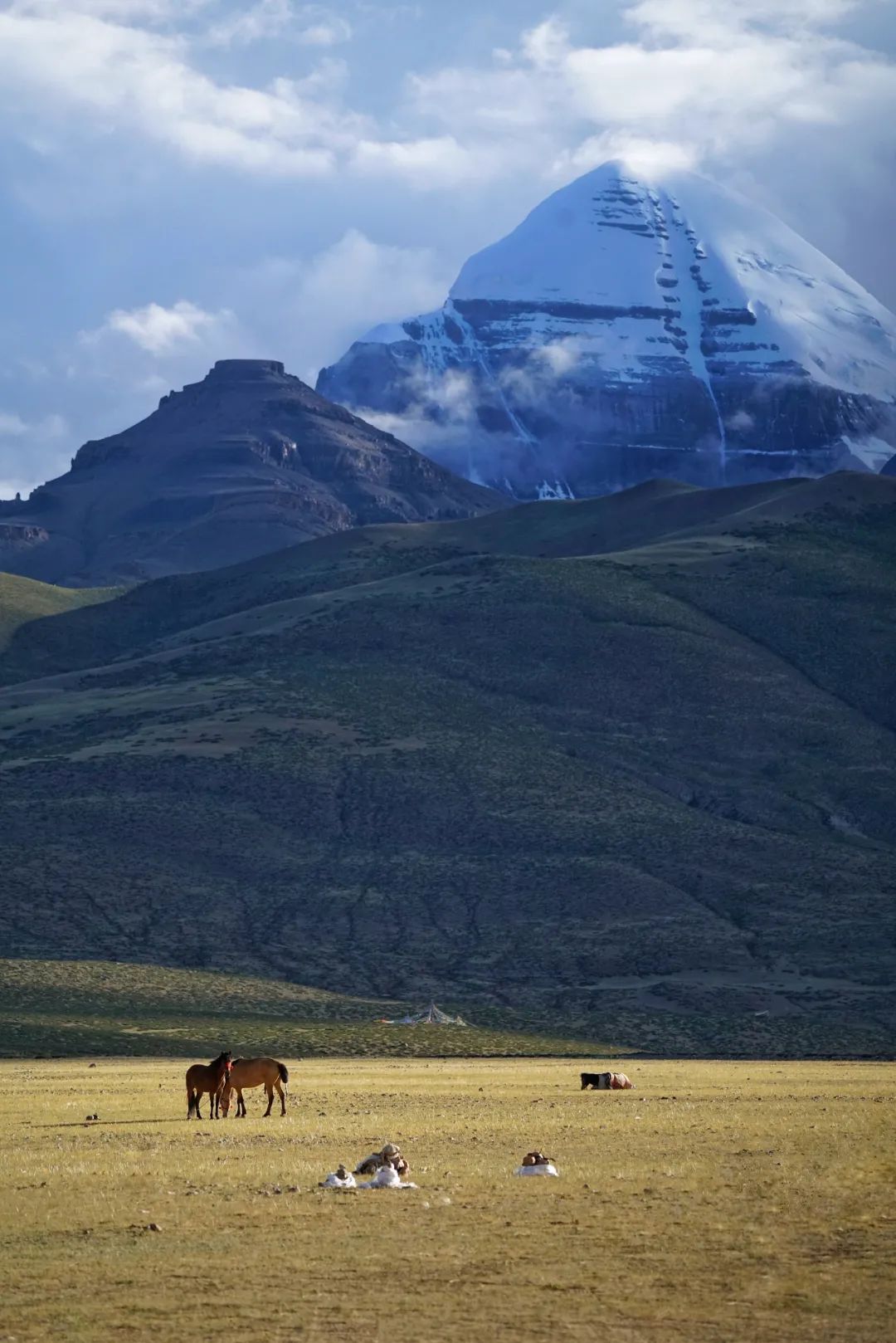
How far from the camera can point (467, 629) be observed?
165625 mm

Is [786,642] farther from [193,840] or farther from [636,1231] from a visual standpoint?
[636,1231]

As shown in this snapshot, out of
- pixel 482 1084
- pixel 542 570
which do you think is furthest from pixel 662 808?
pixel 482 1084

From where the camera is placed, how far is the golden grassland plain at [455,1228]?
17.7m

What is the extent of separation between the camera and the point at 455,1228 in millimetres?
21406

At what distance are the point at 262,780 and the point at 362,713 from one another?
1569 centimetres

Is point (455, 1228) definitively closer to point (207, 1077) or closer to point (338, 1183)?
point (338, 1183)

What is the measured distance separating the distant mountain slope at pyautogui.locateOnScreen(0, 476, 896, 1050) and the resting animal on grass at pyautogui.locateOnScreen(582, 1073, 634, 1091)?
87.6 ft

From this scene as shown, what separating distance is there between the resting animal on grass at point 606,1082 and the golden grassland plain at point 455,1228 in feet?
26.5

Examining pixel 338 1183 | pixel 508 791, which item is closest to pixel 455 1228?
pixel 338 1183

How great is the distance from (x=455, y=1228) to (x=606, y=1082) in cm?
2318

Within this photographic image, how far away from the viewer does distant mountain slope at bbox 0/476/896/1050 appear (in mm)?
93312

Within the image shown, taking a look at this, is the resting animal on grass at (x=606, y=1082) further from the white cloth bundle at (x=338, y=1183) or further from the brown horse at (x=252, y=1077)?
the white cloth bundle at (x=338, y=1183)

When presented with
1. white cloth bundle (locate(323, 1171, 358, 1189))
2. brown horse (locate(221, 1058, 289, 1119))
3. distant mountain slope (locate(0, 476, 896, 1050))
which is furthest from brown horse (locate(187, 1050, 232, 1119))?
distant mountain slope (locate(0, 476, 896, 1050))

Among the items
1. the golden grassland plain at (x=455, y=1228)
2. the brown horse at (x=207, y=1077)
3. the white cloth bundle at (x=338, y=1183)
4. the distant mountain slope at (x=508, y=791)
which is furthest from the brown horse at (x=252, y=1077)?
the distant mountain slope at (x=508, y=791)
